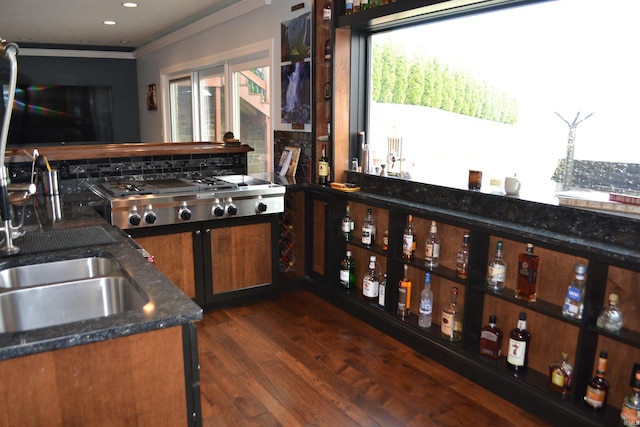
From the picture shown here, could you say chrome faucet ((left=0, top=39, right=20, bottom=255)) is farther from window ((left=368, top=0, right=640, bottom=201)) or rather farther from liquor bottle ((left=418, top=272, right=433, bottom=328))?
window ((left=368, top=0, right=640, bottom=201))

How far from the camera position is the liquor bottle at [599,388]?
217 cm

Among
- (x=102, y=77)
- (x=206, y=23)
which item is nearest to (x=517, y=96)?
(x=206, y=23)

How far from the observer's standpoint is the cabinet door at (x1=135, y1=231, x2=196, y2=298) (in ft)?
10.9

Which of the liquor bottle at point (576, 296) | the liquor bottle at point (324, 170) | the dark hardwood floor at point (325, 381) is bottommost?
the dark hardwood floor at point (325, 381)

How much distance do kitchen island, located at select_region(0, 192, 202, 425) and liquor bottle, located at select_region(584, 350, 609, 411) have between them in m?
1.70

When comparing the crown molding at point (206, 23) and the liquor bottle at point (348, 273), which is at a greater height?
the crown molding at point (206, 23)

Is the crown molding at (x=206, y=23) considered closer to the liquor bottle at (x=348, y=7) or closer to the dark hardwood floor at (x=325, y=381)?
the liquor bottle at (x=348, y=7)

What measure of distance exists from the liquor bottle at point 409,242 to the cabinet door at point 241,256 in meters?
1.09

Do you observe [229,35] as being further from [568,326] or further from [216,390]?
[568,326]

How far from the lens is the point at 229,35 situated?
17.5 ft

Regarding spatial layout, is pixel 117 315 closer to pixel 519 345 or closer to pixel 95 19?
pixel 519 345

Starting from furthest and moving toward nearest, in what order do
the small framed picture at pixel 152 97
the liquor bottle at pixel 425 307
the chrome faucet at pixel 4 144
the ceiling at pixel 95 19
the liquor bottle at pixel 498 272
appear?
the small framed picture at pixel 152 97
the ceiling at pixel 95 19
the liquor bottle at pixel 425 307
the liquor bottle at pixel 498 272
the chrome faucet at pixel 4 144

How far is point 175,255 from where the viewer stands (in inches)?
134

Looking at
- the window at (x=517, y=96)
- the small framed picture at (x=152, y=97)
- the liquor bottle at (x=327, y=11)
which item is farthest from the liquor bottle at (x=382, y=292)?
the small framed picture at (x=152, y=97)
